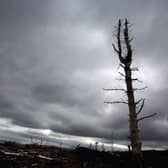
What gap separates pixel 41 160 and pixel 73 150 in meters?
4.16

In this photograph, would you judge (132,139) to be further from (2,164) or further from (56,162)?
(2,164)

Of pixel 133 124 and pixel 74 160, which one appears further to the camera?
pixel 133 124

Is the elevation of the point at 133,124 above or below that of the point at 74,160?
above

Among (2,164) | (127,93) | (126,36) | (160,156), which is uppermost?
(126,36)

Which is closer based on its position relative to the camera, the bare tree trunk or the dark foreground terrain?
the dark foreground terrain

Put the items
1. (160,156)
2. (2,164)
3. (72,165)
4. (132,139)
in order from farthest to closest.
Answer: (160,156), (132,139), (72,165), (2,164)

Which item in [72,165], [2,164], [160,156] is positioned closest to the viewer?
[2,164]

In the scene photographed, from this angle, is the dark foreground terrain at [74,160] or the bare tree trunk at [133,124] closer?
the dark foreground terrain at [74,160]

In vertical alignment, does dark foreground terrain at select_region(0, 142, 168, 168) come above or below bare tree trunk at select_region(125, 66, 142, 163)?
below

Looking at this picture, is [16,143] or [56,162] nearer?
[56,162]

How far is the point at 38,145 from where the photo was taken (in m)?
21.1

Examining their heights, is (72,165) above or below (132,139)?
below

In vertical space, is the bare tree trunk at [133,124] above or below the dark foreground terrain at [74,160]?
above

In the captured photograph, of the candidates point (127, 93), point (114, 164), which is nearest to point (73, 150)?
point (114, 164)
